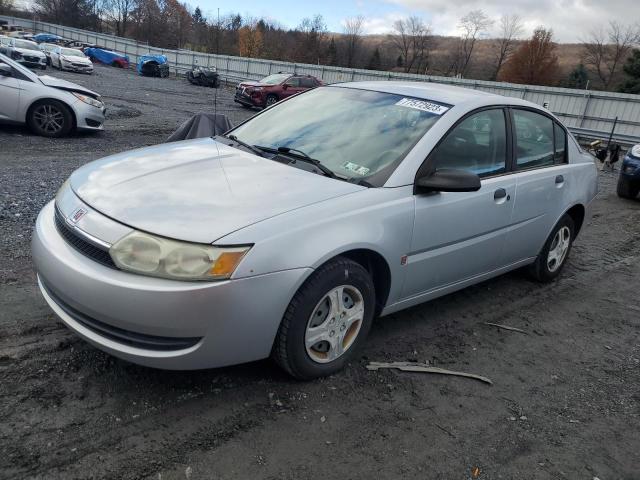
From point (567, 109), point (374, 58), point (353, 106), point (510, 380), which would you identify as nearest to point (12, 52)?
point (567, 109)

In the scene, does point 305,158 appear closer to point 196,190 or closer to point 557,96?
point 196,190

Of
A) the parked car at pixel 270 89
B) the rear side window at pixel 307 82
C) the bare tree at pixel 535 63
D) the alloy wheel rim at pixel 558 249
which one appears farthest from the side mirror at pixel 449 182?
the bare tree at pixel 535 63

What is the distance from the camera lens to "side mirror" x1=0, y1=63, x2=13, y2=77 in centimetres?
876

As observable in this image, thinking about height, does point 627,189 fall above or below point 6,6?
below

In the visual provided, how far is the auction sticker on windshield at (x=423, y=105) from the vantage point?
350 cm

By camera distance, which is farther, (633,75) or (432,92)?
(633,75)

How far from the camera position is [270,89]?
21047 mm

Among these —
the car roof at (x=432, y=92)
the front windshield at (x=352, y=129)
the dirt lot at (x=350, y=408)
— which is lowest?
the dirt lot at (x=350, y=408)

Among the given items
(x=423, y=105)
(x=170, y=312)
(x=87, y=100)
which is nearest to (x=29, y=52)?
(x=87, y=100)

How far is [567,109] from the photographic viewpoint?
70.9 ft

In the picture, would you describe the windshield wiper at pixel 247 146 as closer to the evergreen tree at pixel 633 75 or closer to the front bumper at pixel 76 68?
the front bumper at pixel 76 68

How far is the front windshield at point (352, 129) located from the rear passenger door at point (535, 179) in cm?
97

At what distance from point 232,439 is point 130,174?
1601 millimetres

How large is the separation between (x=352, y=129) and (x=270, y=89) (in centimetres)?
1850
